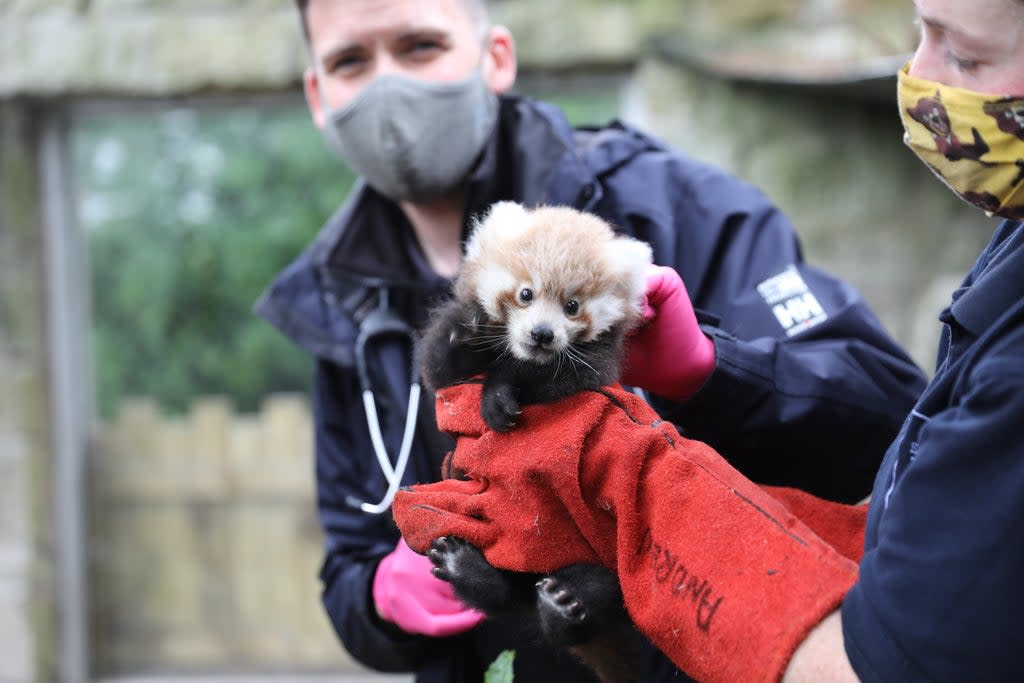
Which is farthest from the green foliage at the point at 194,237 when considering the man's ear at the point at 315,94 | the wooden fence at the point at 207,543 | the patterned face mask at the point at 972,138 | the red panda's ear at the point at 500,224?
the patterned face mask at the point at 972,138

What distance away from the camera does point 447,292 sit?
267 cm

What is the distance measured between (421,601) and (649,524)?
3.02ft

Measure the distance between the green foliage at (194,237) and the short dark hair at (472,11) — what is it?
8.04 feet

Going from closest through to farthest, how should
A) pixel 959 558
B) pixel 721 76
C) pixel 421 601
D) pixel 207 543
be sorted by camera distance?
pixel 959 558 → pixel 421 601 → pixel 721 76 → pixel 207 543

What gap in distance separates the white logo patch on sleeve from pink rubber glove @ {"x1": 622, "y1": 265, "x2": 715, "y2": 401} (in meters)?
0.27

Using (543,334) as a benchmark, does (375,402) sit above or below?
below

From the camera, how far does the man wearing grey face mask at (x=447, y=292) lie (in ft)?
6.64

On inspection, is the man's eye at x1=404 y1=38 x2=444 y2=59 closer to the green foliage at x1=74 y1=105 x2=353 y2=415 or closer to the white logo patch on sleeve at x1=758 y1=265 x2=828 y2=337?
the white logo patch on sleeve at x1=758 y1=265 x2=828 y2=337

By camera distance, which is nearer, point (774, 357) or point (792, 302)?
point (774, 357)

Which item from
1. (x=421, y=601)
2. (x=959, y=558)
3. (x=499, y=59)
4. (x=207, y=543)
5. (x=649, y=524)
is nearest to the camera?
(x=959, y=558)

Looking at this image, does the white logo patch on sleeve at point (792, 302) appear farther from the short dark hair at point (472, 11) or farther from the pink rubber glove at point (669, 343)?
the short dark hair at point (472, 11)

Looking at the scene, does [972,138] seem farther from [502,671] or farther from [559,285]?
[502,671]

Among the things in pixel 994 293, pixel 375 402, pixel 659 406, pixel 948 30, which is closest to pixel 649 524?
pixel 659 406

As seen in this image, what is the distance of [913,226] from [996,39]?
3.43 metres
